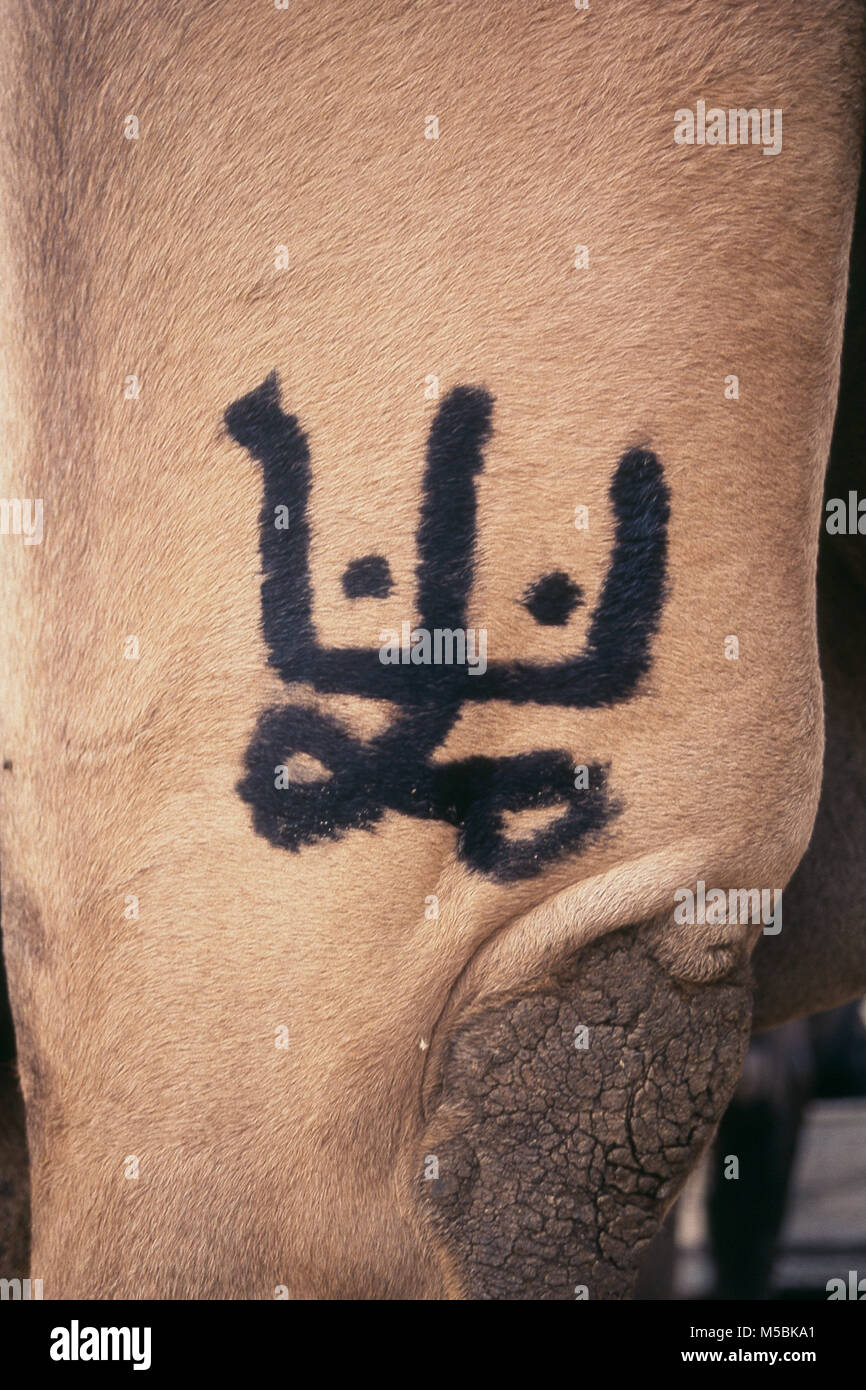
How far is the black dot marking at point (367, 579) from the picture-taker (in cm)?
74

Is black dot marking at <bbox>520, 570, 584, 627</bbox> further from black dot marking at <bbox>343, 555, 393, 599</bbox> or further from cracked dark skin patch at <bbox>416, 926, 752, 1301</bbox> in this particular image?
cracked dark skin patch at <bbox>416, 926, 752, 1301</bbox>

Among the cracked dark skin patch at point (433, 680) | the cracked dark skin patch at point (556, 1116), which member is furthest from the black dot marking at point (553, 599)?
the cracked dark skin patch at point (556, 1116)

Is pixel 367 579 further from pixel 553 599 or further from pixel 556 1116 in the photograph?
pixel 556 1116

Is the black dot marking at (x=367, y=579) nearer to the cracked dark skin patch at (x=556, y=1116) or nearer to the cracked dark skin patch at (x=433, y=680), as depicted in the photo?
the cracked dark skin patch at (x=433, y=680)

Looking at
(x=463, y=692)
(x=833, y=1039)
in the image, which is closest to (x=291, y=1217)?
(x=463, y=692)

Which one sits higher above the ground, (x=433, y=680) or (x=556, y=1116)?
(x=433, y=680)

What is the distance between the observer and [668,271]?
708mm

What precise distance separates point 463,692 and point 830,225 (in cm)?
37

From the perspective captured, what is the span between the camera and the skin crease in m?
0.71

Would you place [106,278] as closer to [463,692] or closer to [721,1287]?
[463,692]

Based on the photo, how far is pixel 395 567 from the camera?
2.43ft

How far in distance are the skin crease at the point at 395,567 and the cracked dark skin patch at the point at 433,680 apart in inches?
0.4

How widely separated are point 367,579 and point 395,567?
2 cm

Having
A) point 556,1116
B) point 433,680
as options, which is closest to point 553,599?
point 433,680
